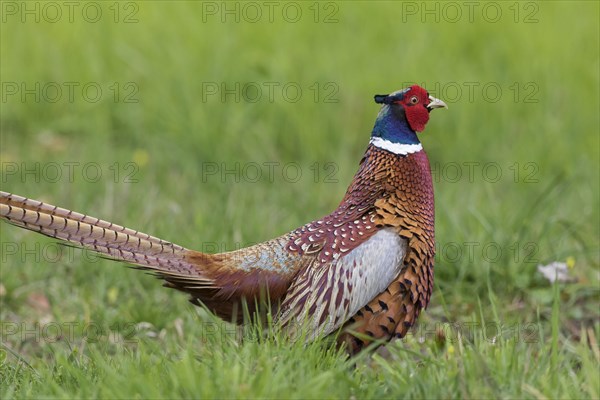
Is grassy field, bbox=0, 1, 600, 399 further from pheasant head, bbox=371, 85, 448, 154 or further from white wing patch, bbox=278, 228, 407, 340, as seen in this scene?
pheasant head, bbox=371, 85, 448, 154

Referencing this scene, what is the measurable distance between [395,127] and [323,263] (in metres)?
0.63

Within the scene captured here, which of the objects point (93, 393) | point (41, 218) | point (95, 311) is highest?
point (41, 218)

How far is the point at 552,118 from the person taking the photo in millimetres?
6656

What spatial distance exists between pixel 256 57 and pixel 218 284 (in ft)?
11.2

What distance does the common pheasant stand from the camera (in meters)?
3.69

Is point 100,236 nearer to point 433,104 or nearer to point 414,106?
point 414,106

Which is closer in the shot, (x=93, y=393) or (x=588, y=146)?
(x=93, y=393)

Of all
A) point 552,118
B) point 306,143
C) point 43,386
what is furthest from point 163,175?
point 43,386

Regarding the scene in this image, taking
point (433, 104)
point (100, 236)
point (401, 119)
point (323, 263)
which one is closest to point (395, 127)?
point (401, 119)

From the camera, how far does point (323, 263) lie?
3.79 meters

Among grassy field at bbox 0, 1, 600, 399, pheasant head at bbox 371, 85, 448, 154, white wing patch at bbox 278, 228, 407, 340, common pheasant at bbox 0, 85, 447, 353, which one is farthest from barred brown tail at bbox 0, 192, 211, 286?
pheasant head at bbox 371, 85, 448, 154

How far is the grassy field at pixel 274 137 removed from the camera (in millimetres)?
4863

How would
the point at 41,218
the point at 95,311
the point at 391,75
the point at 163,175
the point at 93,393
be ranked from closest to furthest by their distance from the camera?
the point at 93,393, the point at 41,218, the point at 95,311, the point at 163,175, the point at 391,75

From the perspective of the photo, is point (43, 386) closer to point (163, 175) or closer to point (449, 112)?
point (163, 175)
